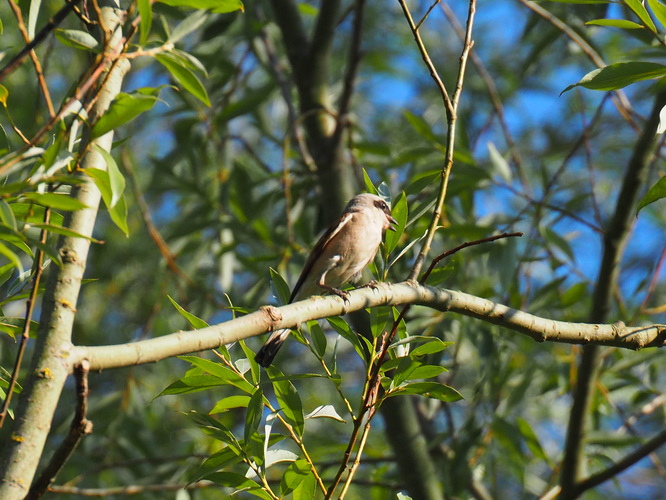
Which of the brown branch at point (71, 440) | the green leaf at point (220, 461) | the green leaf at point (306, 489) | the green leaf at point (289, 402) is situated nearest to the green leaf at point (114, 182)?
the brown branch at point (71, 440)

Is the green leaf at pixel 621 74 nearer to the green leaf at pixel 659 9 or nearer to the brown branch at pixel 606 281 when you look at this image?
the green leaf at pixel 659 9

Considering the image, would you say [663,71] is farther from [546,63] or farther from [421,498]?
[546,63]

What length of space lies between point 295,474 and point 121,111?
0.99 m

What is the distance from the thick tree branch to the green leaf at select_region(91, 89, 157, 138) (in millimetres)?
456

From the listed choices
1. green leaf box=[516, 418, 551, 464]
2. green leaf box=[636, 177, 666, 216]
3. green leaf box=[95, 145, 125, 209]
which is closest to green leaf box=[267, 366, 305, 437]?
green leaf box=[95, 145, 125, 209]

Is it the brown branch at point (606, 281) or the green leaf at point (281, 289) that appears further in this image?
the brown branch at point (606, 281)

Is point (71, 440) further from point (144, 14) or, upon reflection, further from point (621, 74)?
point (621, 74)

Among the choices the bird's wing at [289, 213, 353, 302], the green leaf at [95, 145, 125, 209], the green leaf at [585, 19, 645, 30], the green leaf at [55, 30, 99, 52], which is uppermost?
the bird's wing at [289, 213, 353, 302]

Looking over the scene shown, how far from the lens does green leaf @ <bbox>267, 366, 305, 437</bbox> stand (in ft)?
6.35

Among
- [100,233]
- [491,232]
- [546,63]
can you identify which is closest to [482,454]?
[491,232]

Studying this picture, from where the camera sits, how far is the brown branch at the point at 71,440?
132 cm

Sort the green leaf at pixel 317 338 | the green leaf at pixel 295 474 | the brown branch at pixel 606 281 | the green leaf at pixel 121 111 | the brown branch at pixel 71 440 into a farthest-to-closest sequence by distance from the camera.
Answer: the brown branch at pixel 606 281
the green leaf at pixel 317 338
the green leaf at pixel 295 474
the green leaf at pixel 121 111
the brown branch at pixel 71 440

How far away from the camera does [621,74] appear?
195 cm

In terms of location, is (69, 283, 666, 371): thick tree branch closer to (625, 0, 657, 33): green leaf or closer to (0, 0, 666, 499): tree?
(0, 0, 666, 499): tree
